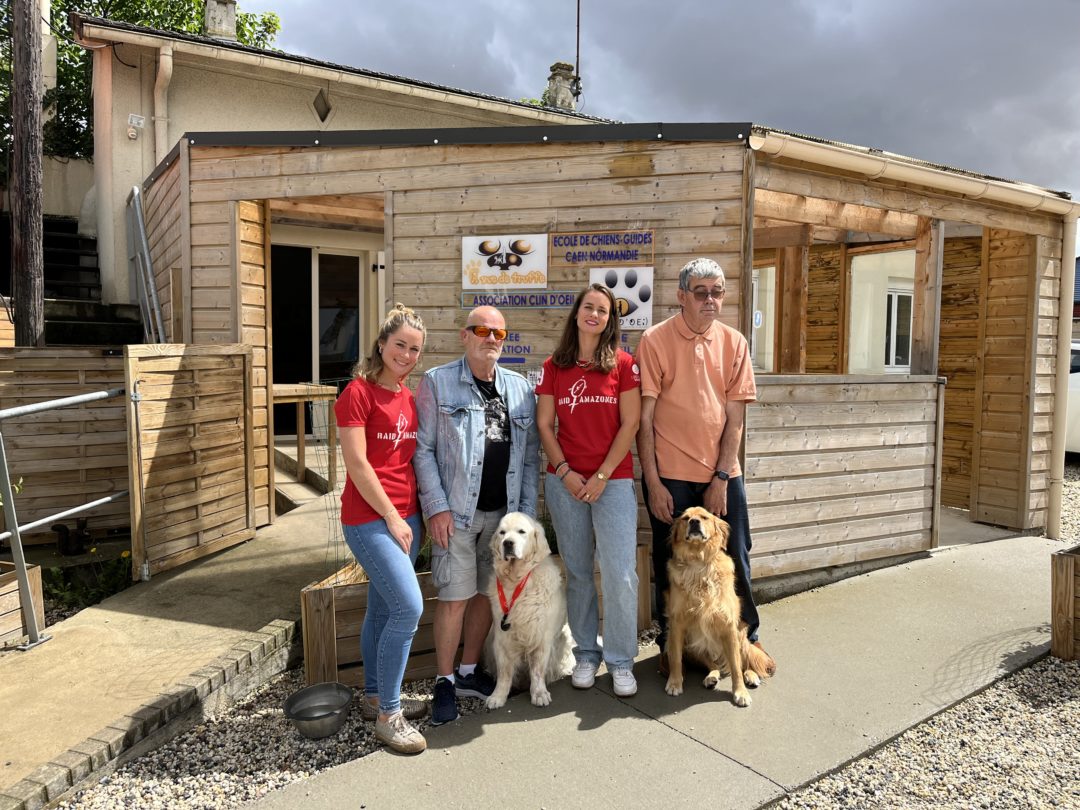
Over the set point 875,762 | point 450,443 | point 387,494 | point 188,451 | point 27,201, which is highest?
point 27,201

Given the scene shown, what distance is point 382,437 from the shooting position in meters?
2.96

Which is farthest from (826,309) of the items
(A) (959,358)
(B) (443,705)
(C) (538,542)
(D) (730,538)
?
(B) (443,705)

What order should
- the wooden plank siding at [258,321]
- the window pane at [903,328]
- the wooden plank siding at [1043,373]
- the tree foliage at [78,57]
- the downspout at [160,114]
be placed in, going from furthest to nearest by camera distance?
1. the tree foliage at [78,57]
2. the window pane at [903,328]
3. the downspout at [160,114]
4. the wooden plank siding at [1043,373]
5. the wooden plank siding at [258,321]

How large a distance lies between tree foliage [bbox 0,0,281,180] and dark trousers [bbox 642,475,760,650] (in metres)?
8.72

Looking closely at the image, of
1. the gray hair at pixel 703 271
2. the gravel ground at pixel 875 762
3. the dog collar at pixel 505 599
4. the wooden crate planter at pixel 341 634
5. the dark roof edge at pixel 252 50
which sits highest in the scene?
the dark roof edge at pixel 252 50

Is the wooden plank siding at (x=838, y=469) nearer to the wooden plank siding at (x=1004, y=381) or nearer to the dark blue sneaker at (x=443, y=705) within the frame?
the wooden plank siding at (x=1004, y=381)

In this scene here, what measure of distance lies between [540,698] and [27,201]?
6233mm

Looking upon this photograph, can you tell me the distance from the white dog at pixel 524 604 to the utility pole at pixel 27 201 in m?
5.47

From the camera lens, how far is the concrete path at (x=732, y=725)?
274 centimetres

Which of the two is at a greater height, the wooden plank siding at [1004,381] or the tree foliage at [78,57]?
the tree foliage at [78,57]

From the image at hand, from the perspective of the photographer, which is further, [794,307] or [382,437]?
[794,307]

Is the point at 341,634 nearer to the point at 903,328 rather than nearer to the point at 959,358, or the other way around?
the point at 959,358

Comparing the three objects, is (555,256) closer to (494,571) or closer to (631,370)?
(631,370)

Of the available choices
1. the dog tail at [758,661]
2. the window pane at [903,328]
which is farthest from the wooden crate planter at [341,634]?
the window pane at [903,328]
